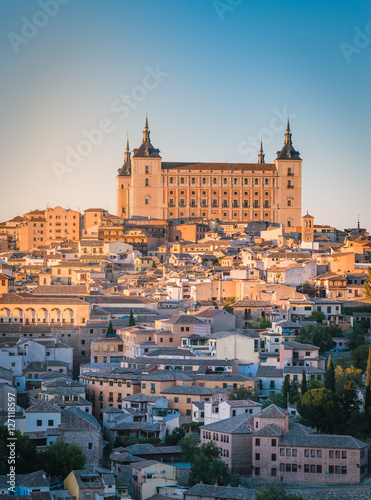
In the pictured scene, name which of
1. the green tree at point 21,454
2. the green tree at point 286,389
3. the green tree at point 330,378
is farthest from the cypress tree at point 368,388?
the green tree at point 21,454

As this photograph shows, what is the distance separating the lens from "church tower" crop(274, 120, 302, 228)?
8575 cm

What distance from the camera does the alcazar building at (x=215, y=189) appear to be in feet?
279

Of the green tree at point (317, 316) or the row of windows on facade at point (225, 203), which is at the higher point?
the row of windows on facade at point (225, 203)

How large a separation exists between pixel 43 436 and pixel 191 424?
16.7ft

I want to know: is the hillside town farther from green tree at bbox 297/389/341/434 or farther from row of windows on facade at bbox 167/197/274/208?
row of windows on facade at bbox 167/197/274/208

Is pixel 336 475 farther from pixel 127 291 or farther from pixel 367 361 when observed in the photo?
pixel 127 291

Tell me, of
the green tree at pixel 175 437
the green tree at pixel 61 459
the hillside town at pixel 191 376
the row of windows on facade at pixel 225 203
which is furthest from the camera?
the row of windows on facade at pixel 225 203

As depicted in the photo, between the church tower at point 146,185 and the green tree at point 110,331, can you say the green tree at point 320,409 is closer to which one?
the green tree at point 110,331

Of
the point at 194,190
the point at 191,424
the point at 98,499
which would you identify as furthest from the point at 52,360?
the point at 194,190

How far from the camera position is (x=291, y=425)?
3359cm

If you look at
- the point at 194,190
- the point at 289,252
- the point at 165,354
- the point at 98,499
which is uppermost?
the point at 194,190

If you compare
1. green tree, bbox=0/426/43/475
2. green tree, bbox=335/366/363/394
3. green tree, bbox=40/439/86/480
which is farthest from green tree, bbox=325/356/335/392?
green tree, bbox=0/426/43/475

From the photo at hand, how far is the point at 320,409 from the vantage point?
3503cm

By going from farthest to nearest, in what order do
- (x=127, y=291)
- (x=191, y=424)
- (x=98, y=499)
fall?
(x=127, y=291) → (x=191, y=424) → (x=98, y=499)
